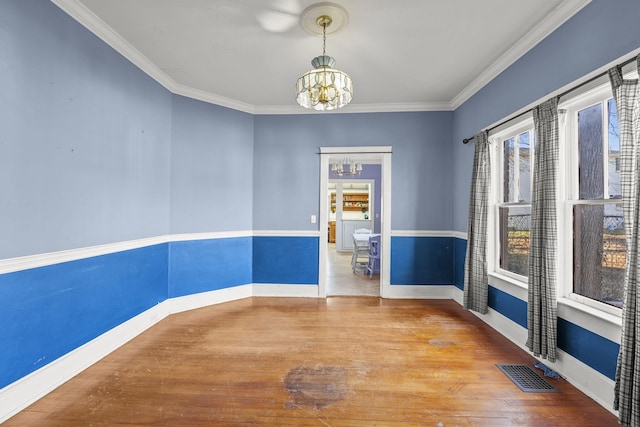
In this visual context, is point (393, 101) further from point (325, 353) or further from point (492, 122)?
point (325, 353)

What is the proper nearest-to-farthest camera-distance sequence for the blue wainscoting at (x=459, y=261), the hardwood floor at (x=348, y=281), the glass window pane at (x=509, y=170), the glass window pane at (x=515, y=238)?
the glass window pane at (x=515, y=238)
the glass window pane at (x=509, y=170)
the blue wainscoting at (x=459, y=261)
the hardwood floor at (x=348, y=281)

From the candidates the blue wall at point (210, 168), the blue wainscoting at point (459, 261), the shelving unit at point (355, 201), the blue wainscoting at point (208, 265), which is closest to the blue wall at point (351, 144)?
the blue wall at point (210, 168)

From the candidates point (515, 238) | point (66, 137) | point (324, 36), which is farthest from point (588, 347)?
point (66, 137)

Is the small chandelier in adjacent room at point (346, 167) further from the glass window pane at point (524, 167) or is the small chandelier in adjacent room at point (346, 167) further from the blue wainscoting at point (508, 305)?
the blue wainscoting at point (508, 305)

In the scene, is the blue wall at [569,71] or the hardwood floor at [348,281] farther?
the hardwood floor at [348,281]

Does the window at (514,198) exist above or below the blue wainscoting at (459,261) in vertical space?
above

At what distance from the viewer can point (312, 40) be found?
2512 millimetres

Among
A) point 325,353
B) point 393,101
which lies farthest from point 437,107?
point 325,353

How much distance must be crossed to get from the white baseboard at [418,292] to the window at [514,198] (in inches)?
43.0

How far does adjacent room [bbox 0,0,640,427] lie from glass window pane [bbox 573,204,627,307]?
0.01 meters

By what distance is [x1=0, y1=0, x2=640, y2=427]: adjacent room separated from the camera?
1.76m

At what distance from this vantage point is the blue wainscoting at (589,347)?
176 centimetres

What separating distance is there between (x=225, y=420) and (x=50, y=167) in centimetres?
207

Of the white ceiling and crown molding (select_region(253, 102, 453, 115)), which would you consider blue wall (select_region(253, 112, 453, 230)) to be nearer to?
crown molding (select_region(253, 102, 453, 115))
